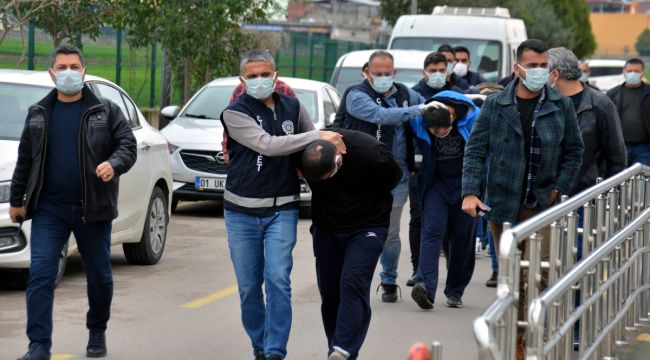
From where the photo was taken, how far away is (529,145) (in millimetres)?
8266

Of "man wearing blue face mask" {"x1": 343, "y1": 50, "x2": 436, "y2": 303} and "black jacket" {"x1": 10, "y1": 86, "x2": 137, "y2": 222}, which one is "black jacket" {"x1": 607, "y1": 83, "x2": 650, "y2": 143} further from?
"black jacket" {"x1": 10, "y1": 86, "x2": 137, "y2": 222}

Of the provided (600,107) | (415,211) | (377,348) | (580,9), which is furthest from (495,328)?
(580,9)

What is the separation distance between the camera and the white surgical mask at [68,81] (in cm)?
805

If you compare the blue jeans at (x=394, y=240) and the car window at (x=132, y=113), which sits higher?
the car window at (x=132, y=113)

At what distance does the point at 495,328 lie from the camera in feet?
15.1

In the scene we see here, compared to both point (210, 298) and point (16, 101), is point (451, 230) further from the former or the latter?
point (16, 101)

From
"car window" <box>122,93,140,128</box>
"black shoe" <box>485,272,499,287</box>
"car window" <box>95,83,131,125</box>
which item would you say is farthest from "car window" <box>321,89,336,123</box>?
"black shoe" <box>485,272,499,287</box>

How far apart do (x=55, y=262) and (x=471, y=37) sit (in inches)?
689

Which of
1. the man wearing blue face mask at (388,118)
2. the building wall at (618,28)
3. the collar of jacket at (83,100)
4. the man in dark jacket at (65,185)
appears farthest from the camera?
the building wall at (618,28)

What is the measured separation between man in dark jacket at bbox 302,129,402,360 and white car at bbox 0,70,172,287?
316 cm

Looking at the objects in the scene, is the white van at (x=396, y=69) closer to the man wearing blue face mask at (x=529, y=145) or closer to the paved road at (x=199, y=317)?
the paved road at (x=199, y=317)

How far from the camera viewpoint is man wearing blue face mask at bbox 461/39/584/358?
822cm

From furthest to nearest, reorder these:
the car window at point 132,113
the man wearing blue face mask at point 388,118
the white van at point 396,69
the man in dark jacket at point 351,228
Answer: the white van at point 396,69, the car window at point 132,113, the man wearing blue face mask at point 388,118, the man in dark jacket at point 351,228

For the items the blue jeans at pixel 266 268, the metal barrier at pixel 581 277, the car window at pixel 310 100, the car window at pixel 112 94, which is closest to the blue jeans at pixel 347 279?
the blue jeans at pixel 266 268
